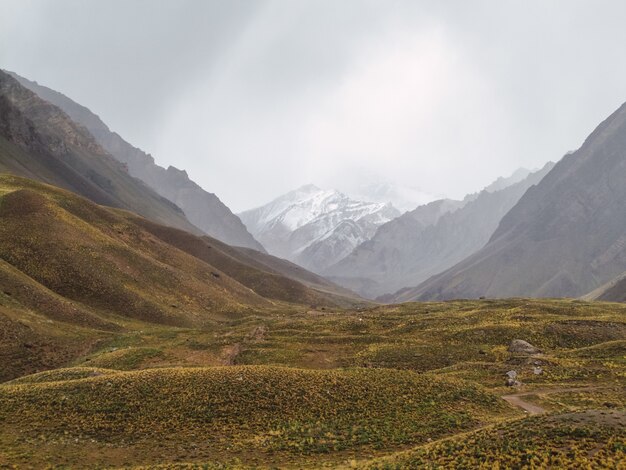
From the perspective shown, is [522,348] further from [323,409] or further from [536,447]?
[536,447]

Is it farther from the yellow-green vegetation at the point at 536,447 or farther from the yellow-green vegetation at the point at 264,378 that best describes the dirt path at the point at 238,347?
the yellow-green vegetation at the point at 536,447

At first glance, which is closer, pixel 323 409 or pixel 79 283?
pixel 323 409

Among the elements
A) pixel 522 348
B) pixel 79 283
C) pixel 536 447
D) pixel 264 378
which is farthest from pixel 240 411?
pixel 79 283

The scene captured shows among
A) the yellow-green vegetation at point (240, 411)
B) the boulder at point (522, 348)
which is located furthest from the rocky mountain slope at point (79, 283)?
the boulder at point (522, 348)

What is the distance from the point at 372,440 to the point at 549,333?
147 ft

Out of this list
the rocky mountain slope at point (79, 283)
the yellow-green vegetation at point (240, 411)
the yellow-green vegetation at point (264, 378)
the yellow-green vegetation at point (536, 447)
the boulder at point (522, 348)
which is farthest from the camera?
the rocky mountain slope at point (79, 283)

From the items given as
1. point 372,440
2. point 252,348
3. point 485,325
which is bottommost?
point 252,348

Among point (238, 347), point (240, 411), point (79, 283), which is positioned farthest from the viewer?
point (79, 283)

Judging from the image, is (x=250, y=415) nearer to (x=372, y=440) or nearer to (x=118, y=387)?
(x=372, y=440)

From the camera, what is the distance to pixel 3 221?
289ft

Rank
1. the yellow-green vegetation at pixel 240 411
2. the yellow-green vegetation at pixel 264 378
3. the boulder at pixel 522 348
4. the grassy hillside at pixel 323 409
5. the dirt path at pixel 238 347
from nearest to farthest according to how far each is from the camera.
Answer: the grassy hillside at pixel 323 409
the yellow-green vegetation at pixel 264 378
the yellow-green vegetation at pixel 240 411
the boulder at pixel 522 348
the dirt path at pixel 238 347

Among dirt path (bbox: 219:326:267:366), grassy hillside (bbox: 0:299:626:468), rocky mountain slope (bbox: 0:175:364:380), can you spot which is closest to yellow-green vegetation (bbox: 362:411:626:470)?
grassy hillside (bbox: 0:299:626:468)

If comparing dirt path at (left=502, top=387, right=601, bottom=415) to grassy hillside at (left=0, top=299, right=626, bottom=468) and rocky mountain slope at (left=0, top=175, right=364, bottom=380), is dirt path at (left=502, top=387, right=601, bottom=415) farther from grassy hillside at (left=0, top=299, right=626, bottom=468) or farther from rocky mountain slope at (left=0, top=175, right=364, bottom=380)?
rocky mountain slope at (left=0, top=175, right=364, bottom=380)

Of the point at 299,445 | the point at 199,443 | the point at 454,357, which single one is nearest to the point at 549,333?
the point at 454,357
